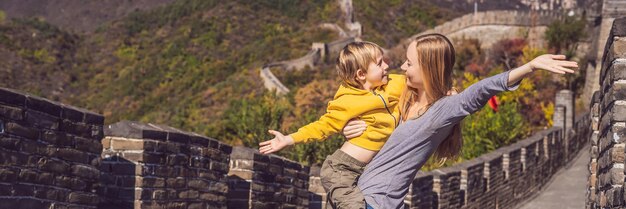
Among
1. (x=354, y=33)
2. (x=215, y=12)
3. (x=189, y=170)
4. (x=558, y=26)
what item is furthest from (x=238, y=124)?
(x=215, y=12)

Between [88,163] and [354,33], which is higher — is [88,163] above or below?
below

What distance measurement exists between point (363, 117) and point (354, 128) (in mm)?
74

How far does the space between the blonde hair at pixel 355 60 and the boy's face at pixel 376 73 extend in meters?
0.02

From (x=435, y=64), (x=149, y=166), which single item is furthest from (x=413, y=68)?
(x=149, y=166)

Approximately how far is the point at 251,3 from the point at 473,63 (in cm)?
5076

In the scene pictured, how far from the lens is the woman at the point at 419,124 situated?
5.45 metres

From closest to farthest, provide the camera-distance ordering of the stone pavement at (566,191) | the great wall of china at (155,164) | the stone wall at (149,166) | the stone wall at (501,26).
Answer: the great wall of china at (155,164)
the stone wall at (149,166)
the stone pavement at (566,191)
the stone wall at (501,26)

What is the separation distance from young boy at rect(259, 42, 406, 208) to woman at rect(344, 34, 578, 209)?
0.14m

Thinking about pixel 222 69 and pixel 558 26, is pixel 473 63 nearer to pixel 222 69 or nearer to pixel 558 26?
pixel 558 26

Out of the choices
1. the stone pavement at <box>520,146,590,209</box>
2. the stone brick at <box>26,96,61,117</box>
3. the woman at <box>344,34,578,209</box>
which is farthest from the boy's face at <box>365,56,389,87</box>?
the stone pavement at <box>520,146,590,209</box>

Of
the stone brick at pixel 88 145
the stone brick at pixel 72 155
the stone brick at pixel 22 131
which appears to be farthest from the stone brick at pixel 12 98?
the stone brick at pixel 88 145

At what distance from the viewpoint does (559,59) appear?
5094 mm

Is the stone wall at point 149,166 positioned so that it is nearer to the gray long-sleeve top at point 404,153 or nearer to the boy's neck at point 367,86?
the boy's neck at point 367,86

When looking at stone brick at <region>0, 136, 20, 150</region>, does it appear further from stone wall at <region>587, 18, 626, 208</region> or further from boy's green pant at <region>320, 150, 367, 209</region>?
stone wall at <region>587, 18, 626, 208</region>
